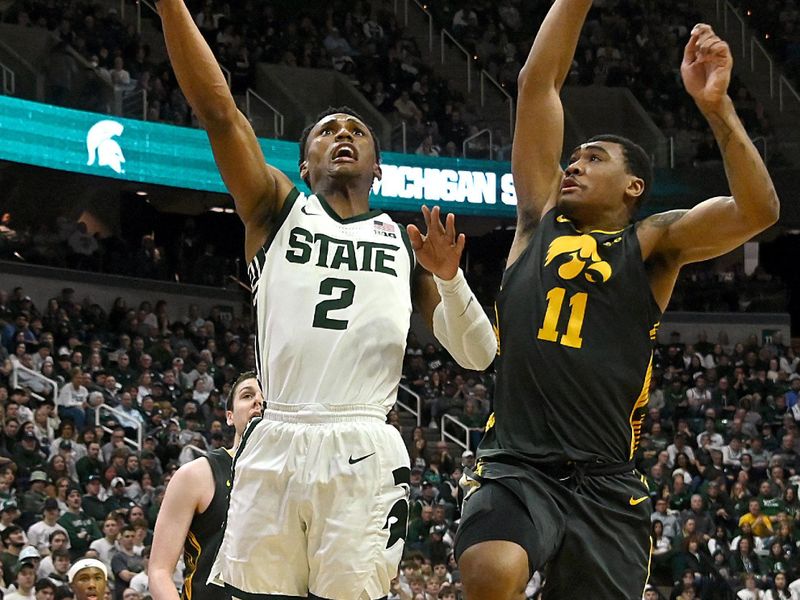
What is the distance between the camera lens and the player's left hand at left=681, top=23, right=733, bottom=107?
15.0 ft

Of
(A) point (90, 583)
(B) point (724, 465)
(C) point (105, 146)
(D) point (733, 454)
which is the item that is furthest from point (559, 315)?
(C) point (105, 146)

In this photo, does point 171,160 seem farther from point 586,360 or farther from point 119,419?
point 586,360

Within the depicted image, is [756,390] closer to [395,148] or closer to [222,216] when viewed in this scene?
[395,148]

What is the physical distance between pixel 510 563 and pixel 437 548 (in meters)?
10.9

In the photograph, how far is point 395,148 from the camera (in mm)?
23375

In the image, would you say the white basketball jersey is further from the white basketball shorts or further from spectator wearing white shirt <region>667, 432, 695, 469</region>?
spectator wearing white shirt <region>667, 432, 695, 469</region>

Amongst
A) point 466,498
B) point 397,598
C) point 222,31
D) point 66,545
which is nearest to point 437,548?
point 397,598

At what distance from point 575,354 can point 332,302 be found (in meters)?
0.86

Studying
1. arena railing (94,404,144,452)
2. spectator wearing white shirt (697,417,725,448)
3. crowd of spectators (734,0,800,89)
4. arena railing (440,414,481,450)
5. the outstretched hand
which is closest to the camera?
the outstretched hand

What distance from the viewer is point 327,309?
4.74 m

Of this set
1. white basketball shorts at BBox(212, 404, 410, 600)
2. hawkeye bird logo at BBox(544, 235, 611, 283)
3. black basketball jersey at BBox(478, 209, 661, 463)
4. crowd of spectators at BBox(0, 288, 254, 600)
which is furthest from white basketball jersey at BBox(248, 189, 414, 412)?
crowd of spectators at BBox(0, 288, 254, 600)

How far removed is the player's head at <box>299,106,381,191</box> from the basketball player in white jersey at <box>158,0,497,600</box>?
0.04 feet

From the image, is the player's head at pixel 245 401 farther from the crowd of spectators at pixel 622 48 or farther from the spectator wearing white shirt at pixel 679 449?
the crowd of spectators at pixel 622 48

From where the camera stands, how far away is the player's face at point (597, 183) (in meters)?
5.09
